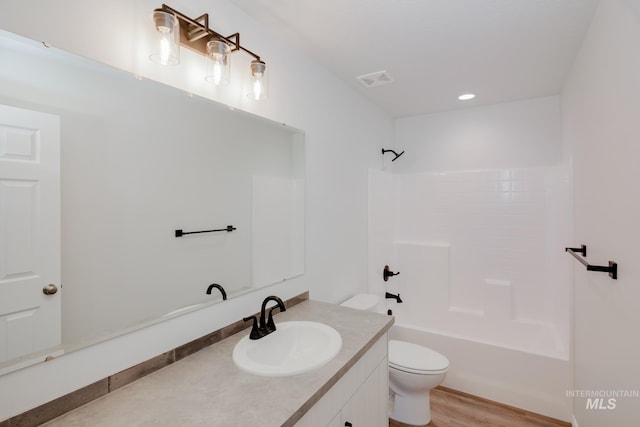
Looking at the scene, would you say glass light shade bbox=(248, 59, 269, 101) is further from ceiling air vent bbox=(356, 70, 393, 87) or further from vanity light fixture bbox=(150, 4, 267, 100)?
ceiling air vent bbox=(356, 70, 393, 87)

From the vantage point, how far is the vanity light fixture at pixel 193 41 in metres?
1.07

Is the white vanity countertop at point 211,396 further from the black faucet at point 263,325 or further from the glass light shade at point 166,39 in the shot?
the glass light shade at point 166,39

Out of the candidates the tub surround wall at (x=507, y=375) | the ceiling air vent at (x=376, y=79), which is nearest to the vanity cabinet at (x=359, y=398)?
the tub surround wall at (x=507, y=375)

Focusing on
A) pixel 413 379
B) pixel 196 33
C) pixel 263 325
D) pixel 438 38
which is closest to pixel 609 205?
pixel 438 38

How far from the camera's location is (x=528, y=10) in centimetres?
148

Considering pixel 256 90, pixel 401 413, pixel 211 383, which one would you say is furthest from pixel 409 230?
pixel 211 383

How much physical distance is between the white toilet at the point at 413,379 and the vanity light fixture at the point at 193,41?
5.72 ft

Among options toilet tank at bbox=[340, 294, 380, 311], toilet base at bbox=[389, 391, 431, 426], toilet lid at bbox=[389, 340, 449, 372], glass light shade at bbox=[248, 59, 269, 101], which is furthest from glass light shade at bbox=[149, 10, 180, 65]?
toilet base at bbox=[389, 391, 431, 426]

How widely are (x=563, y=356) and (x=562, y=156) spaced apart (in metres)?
1.58

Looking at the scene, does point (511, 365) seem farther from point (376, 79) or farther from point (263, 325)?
point (376, 79)

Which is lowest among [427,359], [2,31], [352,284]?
[427,359]

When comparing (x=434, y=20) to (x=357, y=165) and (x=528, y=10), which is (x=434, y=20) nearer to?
(x=528, y=10)

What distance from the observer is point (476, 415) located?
2.24 meters

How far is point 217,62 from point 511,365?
9.25 ft
